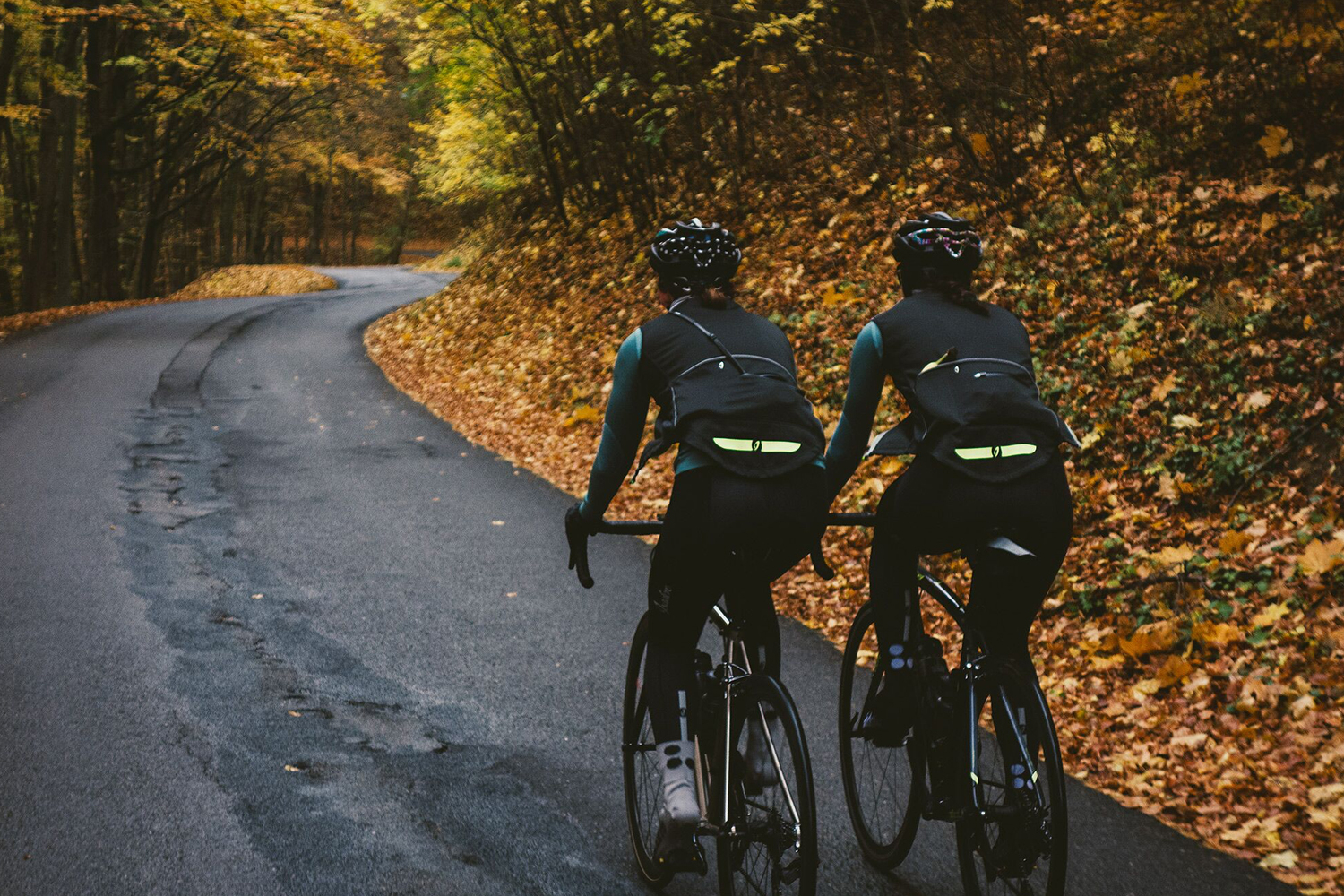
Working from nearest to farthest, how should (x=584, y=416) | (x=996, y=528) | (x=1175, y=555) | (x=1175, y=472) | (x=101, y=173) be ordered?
(x=996, y=528)
(x=1175, y=555)
(x=1175, y=472)
(x=584, y=416)
(x=101, y=173)

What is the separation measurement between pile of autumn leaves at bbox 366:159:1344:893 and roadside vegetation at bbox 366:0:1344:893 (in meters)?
0.02

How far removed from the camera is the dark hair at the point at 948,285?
10.9 feet

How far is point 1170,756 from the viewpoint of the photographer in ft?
16.0

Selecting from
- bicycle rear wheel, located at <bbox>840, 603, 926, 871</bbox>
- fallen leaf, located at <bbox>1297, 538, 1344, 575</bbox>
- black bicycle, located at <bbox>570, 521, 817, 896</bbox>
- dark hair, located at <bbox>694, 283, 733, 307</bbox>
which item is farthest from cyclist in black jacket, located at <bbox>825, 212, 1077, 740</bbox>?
fallen leaf, located at <bbox>1297, 538, 1344, 575</bbox>

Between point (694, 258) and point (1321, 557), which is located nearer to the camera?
point (694, 258)

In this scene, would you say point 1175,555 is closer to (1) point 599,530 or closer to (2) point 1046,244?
(1) point 599,530

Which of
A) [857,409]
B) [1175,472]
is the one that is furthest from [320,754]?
[1175,472]

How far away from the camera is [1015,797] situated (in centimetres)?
304

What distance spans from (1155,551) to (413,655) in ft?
14.2

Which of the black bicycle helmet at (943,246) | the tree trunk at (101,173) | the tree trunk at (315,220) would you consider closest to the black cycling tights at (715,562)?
the black bicycle helmet at (943,246)

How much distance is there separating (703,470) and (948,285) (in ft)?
3.28

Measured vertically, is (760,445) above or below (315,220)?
above

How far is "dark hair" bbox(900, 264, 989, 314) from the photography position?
3.32 meters

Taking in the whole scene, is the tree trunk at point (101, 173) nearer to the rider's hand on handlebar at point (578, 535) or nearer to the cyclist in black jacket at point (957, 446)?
the rider's hand on handlebar at point (578, 535)
